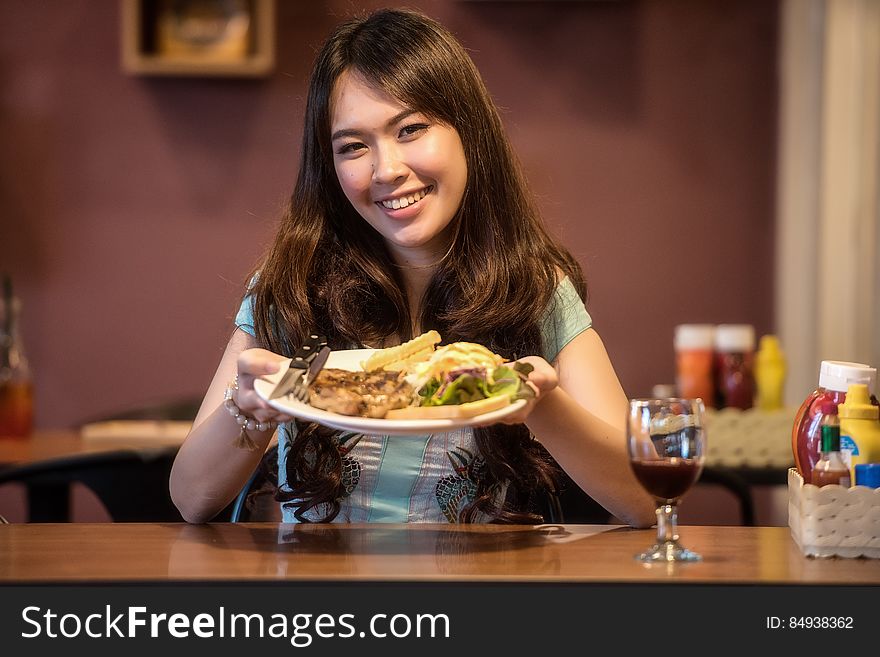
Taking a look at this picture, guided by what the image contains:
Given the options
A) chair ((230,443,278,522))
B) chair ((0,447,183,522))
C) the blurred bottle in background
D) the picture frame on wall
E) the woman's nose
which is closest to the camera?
the woman's nose

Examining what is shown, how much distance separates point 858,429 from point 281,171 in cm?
265

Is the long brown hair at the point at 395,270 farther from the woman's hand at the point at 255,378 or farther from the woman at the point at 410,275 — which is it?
the woman's hand at the point at 255,378

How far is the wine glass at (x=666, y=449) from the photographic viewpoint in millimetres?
1104

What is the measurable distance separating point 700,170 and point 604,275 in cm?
45

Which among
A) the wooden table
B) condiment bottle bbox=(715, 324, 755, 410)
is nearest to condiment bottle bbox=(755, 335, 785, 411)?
condiment bottle bbox=(715, 324, 755, 410)

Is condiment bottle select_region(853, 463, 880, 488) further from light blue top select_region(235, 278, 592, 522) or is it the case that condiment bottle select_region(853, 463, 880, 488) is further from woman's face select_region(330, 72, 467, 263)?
woman's face select_region(330, 72, 467, 263)

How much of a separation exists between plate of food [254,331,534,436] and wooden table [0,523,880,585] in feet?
0.45

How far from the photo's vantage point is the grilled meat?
1.18 m

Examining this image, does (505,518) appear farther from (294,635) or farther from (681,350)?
(681,350)

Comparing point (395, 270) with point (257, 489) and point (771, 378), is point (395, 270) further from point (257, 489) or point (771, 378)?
point (771, 378)

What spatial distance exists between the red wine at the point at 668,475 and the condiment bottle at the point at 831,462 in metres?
0.15

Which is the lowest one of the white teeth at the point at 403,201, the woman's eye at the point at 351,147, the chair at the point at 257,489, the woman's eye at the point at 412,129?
the chair at the point at 257,489

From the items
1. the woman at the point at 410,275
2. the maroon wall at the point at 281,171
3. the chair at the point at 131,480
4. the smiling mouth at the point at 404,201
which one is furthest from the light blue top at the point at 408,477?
the maroon wall at the point at 281,171

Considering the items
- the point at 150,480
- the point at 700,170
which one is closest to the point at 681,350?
the point at 700,170
